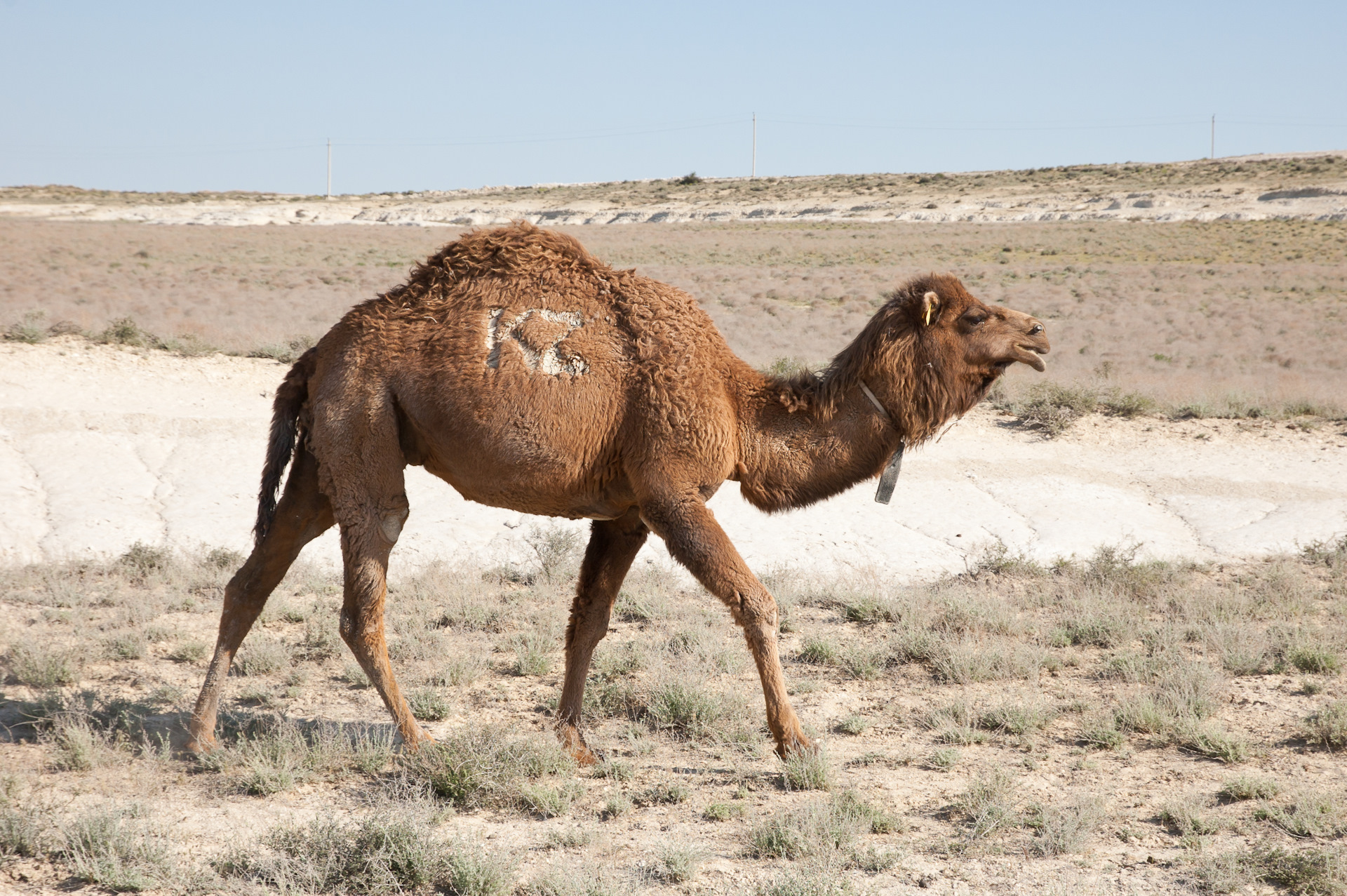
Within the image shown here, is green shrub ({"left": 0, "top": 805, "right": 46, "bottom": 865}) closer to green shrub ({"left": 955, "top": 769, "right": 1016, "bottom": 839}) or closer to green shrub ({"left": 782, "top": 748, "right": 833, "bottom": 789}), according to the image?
green shrub ({"left": 782, "top": 748, "right": 833, "bottom": 789})

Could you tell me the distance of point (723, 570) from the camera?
520 centimetres

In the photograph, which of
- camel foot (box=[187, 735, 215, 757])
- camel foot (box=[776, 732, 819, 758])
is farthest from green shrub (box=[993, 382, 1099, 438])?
camel foot (box=[187, 735, 215, 757])

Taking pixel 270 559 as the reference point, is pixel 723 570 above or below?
above

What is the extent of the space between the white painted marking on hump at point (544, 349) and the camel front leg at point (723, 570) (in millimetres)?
790

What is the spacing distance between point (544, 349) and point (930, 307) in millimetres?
1935

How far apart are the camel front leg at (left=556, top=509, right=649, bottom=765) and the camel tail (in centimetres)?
173

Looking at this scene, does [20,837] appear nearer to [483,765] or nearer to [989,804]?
[483,765]

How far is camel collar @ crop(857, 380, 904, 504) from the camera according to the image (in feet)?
18.1

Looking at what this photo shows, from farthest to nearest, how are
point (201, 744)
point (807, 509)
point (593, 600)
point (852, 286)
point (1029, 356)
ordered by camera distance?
1. point (852, 286)
2. point (807, 509)
3. point (593, 600)
4. point (201, 744)
5. point (1029, 356)

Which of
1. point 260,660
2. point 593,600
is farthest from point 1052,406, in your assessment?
point 260,660

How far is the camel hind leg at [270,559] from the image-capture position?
19.2 ft

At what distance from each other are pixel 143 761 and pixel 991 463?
423 inches

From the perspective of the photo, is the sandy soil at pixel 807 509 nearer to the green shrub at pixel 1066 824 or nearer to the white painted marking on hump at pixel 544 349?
the white painted marking on hump at pixel 544 349

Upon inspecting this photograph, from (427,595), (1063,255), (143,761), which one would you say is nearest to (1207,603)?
(427,595)
